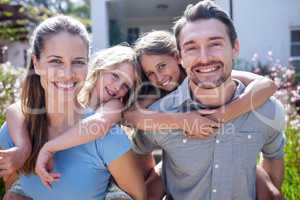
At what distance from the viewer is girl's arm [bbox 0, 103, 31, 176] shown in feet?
7.14

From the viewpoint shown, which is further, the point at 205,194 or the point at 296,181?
the point at 296,181

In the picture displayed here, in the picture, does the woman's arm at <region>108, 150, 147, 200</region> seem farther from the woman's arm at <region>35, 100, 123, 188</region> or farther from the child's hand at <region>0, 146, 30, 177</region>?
the child's hand at <region>0, 146, 30, 177</region>

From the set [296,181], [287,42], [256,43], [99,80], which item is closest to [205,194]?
[99,80]

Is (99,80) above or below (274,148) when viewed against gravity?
above

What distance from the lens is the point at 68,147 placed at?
227 cm

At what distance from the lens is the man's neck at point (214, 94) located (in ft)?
8.16

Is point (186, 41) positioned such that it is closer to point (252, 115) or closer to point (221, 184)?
point (252, 115)

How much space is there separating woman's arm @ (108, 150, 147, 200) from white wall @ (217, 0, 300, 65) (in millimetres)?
8001

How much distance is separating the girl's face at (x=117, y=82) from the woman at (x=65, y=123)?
41 cm

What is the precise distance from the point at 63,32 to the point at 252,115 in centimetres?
110

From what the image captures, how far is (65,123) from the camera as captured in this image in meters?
2.46

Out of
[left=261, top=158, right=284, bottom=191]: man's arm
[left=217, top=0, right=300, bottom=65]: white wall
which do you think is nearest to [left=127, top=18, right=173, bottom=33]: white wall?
[left=217, top=0, right=300, bottom=65]: white wall

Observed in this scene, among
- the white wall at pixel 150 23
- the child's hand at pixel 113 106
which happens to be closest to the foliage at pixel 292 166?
the child's hand at pixel 113 106

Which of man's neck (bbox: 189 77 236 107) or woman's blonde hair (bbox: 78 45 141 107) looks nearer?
man's neck (bbox: 189 77 236 107)
